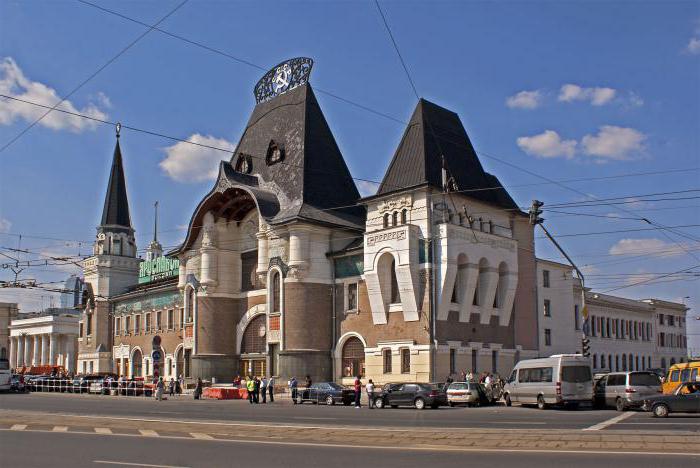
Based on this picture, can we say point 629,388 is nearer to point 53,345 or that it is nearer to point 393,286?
point 393,286

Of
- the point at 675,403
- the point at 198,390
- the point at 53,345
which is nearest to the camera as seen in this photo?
the point at 675,403

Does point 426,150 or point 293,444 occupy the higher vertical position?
point 426,150

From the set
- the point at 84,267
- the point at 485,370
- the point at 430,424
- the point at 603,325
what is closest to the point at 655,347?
→ the point at 603,325

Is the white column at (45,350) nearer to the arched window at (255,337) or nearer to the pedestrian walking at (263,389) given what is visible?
the arched window at (255,337)

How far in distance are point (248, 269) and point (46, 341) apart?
52900mm

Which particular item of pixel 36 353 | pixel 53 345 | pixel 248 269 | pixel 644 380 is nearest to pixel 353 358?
pixel 248 269

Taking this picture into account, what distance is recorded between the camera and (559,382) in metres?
32.2

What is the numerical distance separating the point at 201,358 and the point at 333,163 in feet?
55.4

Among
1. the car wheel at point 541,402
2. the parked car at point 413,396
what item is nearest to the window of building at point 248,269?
the parked car at point 413,396

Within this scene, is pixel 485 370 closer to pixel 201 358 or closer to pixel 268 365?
pixel 268 365

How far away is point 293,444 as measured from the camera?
16.8m

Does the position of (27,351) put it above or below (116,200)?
below

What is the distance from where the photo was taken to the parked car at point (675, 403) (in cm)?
2439

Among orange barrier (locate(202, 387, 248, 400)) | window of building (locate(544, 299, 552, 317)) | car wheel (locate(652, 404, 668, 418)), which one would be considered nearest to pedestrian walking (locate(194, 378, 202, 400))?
orange barrier (locate(202, 387, 248, 400))
